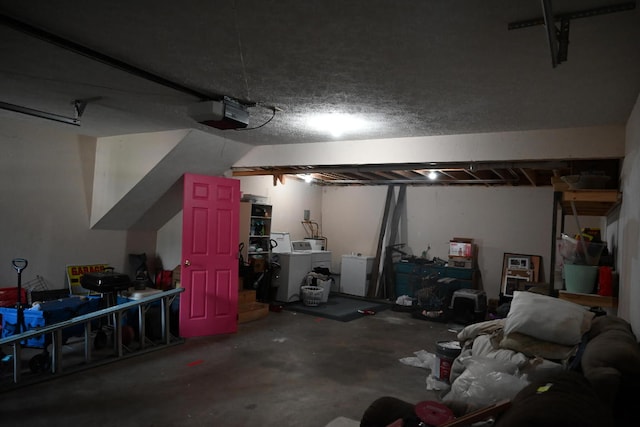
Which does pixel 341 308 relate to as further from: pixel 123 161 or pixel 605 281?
pixel 605 281

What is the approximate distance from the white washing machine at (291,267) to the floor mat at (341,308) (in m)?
0.22

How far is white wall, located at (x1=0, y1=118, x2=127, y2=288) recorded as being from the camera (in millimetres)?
4555

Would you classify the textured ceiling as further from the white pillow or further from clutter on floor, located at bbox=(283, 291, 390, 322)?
clutter on floor, located at bbox=(283, 291, 390, 322)

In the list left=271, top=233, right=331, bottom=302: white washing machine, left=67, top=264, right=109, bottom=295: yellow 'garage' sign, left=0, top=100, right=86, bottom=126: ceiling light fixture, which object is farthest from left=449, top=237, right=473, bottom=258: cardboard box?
left=0, top=100, right=86, bottom=126: ceiling light fixture

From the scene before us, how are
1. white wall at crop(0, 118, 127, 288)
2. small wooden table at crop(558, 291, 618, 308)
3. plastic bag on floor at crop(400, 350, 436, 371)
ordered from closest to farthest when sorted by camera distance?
small wooden table at crop(558, 291, 618, 308)
plastic bag on floor at crop(400, 350, 436, 371)
white wall at crop(0, 118, 127, 288)

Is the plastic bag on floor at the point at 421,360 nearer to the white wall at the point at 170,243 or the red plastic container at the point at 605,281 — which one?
the red plastic container at the point at 605,281

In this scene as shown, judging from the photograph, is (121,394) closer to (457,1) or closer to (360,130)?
(360,130)

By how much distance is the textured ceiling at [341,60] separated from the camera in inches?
72.5

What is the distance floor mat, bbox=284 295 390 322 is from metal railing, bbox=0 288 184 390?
7.90 ft

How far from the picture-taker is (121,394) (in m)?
3.38

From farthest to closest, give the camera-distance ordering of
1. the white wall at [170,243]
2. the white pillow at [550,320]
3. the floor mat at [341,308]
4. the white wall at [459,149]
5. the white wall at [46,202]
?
the floor mat at [341,308]
the white wall at [170,243]
the white wall at [46,202]
the white wall at [459,149]
the white pillow at [550,320]

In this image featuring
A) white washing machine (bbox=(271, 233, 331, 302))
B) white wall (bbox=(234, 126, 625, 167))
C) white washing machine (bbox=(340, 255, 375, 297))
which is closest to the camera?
white wall (bbox=(234, 126, 625, 167))

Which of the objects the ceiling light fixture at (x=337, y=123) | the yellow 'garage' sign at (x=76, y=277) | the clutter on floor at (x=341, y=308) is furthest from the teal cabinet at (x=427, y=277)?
the yellow 'garage' sign at (x=76, y=277)

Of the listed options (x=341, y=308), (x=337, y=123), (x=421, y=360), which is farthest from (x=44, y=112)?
(x=341, y=308)
